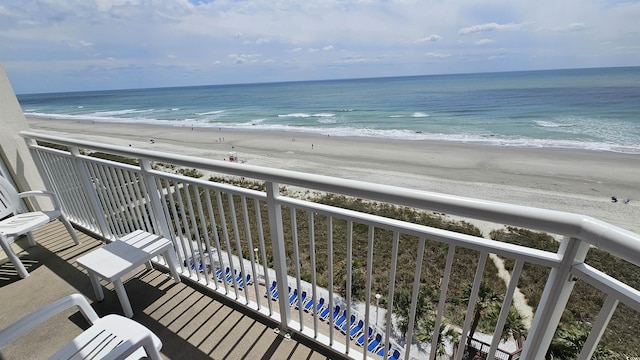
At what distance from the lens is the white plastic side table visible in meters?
2.00

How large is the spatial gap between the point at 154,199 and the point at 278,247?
131 centimetres

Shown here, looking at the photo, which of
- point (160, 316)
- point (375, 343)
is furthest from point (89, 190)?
point (375, 343)

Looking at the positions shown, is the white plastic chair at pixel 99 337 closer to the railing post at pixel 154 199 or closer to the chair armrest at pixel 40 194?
the railing post at pixel 154 199

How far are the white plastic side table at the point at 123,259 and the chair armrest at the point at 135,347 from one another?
87 centimetres

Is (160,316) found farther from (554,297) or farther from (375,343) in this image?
(375,343)

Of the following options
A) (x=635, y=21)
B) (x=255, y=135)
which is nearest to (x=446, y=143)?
(x=255, y=135)

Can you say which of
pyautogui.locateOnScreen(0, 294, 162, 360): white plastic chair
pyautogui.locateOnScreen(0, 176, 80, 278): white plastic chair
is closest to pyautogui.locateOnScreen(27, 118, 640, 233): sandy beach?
pyautogui.locateOnScreen(0, 176, 80, 278): white plastic chair

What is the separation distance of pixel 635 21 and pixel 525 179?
A: 53.9 metres

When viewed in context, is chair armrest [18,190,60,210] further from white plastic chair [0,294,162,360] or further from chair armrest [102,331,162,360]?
chair armrest [102,331,162,360]

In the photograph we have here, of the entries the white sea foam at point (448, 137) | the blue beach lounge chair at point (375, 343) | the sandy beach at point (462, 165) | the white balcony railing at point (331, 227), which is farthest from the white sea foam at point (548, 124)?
the white balcony railing at point (331, 227)

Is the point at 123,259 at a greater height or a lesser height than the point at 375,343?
greater

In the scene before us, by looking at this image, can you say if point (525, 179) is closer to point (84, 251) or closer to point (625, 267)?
point (625, 267)

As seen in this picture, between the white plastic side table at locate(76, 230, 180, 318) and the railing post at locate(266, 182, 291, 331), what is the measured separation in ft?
3.52

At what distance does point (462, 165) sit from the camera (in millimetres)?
16266
